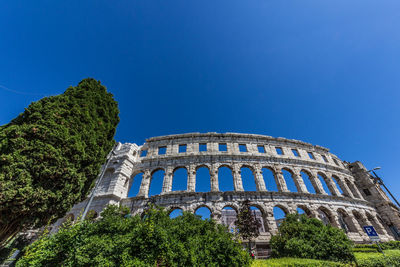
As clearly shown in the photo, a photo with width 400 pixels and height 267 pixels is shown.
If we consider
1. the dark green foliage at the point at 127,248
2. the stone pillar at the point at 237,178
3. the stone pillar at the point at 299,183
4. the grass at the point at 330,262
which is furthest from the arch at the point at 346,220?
the dark green foliage at the point at 127,248

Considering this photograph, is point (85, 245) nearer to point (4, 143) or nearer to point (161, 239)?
point (161, 239)

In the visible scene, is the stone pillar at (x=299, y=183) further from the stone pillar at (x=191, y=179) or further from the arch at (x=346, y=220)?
the stone pillar at (x=191, y=179)

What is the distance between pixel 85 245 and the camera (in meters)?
4.71

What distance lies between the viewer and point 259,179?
55.3ft

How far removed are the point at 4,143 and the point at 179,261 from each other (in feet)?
30.8

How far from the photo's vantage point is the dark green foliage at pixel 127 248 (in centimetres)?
450

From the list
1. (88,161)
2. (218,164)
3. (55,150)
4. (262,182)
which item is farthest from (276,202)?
(55,150)

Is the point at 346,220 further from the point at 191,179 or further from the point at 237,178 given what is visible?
the point at 191,179

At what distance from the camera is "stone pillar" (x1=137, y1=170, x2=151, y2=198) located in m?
15.9

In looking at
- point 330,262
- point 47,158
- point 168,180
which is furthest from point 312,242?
point 47,158

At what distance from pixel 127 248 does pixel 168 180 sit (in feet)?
39.2

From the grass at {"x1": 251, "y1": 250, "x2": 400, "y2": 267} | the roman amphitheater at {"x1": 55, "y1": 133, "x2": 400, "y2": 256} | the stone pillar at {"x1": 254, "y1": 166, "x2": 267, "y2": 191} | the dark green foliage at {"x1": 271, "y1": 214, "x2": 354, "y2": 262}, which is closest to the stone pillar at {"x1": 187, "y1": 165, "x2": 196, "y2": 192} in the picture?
the roman amphitheater at {"x1": 55, "y1": 133, "x2": 400, "y2": 256}

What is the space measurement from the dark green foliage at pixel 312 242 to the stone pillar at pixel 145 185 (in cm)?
1196

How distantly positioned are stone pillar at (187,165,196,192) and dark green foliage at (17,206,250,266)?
32.3ft
